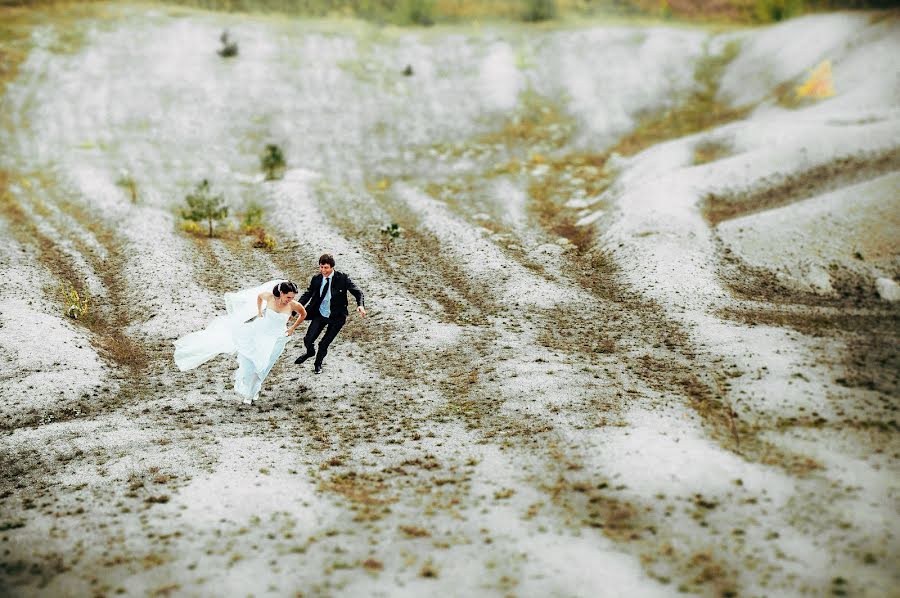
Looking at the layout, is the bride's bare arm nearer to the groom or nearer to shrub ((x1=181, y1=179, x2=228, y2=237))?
the groom

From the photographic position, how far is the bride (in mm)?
12430

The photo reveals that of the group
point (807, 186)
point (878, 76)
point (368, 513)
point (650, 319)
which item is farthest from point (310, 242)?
point (878, 76)

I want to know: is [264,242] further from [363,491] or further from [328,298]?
[363,491]

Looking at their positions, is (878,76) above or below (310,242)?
above

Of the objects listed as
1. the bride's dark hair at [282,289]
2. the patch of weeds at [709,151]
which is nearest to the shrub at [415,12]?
the patch of weeds at [709,151]

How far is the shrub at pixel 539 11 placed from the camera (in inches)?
2047

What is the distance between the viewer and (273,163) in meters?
32.7

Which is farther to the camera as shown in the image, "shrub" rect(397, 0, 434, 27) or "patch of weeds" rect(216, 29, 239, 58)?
"shrub" rect(397, 0, 434, 27)

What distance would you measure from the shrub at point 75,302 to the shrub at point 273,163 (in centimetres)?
1413

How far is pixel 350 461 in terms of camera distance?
10.9m

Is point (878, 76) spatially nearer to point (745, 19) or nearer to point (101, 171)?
point (745, 19)

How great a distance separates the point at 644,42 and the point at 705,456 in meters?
44.5

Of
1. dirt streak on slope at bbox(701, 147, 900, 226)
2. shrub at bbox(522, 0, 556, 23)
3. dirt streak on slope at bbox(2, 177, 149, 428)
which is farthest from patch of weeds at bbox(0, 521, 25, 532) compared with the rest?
shrub at bbox(522, 0, 556, 23)

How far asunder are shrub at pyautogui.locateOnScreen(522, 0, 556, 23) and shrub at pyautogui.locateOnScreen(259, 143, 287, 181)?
1149 inches
